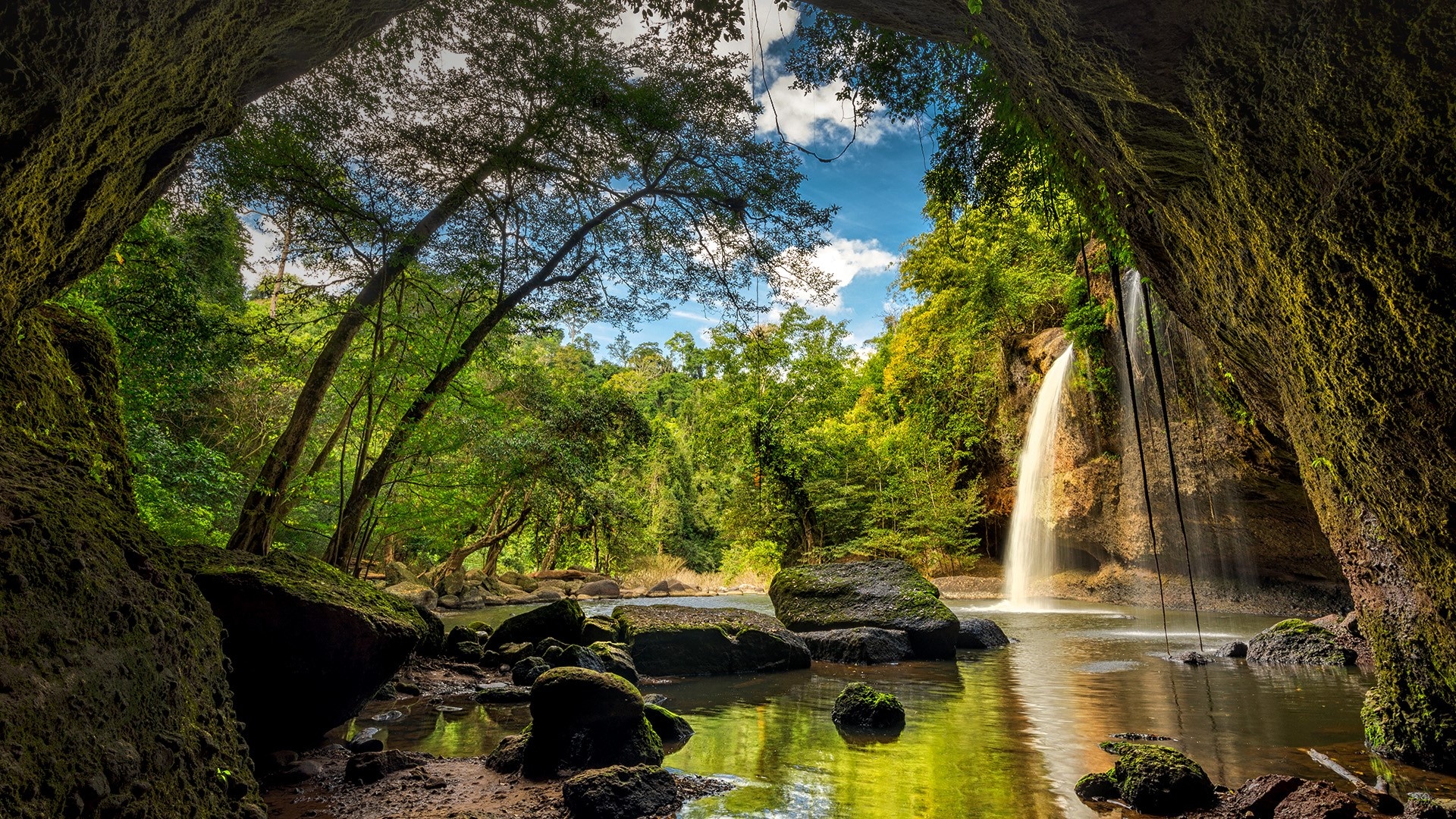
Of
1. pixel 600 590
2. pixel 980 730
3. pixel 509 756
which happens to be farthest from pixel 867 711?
pixel 600 590

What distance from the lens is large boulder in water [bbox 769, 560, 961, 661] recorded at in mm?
9555

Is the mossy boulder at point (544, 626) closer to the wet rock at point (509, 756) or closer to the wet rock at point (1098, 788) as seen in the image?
the wet rock at point (509, 756)

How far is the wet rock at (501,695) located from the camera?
7043 millimetres

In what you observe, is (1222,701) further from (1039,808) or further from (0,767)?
(0,767)

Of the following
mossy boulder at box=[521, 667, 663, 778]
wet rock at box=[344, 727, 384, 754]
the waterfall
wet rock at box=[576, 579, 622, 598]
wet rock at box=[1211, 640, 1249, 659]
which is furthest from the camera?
wet rock at box=[576, 579, 622, 598]

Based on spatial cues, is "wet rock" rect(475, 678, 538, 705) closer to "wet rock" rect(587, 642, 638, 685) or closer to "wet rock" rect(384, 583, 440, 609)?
"wet rock" rect(587, 642, 638, 685)

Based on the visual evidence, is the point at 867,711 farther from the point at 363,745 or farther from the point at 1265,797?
the point at 363,745

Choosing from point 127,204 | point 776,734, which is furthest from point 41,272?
point 776,734

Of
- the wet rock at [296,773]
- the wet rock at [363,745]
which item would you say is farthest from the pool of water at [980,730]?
the wet rock at [296,773]

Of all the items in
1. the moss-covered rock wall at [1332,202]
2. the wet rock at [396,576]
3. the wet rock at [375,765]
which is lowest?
the wet rock at [375,765]

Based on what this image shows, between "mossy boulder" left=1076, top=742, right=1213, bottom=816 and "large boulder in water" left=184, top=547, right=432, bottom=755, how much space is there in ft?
16.0

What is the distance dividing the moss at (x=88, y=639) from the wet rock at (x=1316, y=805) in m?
4.79

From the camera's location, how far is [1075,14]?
3211 mm

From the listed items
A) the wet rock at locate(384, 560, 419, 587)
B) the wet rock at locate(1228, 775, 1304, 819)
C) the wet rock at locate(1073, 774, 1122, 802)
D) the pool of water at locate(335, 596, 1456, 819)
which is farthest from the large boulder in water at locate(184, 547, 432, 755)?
the wet rock at locate(384, 560, 419, 587)
